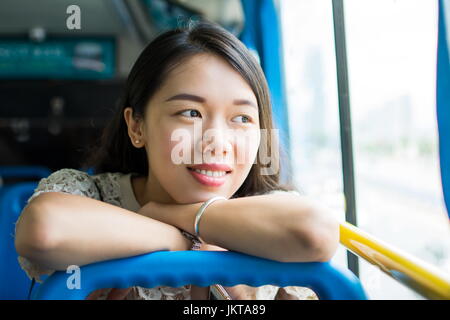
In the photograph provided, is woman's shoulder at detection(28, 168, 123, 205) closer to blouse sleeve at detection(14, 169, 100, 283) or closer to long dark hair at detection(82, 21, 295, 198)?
blouse sleeve at detection(14, 169, 100, 283)

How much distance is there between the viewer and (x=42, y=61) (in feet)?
19.2

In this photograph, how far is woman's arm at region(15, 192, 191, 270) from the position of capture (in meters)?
0.59

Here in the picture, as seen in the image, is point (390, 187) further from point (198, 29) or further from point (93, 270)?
point (93, 270)

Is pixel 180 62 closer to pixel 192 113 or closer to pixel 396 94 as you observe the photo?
pixel 192 113

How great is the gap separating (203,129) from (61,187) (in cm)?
32

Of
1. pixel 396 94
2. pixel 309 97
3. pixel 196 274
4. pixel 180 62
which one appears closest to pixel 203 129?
pixel 180 62

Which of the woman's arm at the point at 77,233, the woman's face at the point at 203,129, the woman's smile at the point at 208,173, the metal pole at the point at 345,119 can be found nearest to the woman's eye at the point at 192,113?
the woman's face at the point at 203,129

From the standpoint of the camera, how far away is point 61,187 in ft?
2.71

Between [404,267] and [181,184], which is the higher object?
[181,184]

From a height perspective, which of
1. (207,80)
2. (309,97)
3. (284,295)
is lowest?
(284,295)

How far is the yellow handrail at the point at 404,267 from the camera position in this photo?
497 mm

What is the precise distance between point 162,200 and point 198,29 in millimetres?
417

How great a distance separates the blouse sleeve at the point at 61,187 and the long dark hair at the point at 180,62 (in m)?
0.19
